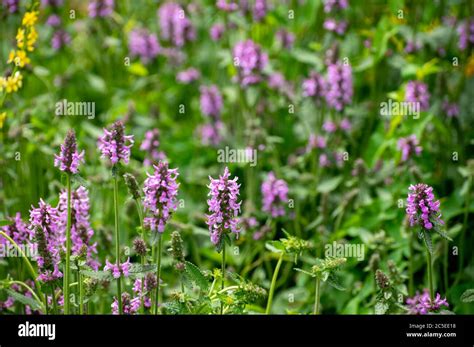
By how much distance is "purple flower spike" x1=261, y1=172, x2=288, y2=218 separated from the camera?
335cm

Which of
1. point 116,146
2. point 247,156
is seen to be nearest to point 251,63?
point 247,156

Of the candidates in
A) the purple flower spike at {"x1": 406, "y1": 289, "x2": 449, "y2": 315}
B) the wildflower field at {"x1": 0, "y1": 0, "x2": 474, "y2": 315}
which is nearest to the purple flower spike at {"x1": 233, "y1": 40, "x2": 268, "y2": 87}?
the wildflower field at {"x1": 0, "y1": 0, "x2": 474, "y2": 315}

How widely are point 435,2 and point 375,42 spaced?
618 mm

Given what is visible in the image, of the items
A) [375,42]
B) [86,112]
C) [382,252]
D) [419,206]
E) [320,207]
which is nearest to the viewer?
[419,206]

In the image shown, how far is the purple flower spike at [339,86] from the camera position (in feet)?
11.7

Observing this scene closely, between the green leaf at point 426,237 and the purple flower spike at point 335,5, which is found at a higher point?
the purple flower spike at point 335,5

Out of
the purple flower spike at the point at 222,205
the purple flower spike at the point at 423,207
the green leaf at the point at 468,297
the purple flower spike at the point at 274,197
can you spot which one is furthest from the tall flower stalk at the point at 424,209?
the purple flower spike at the point at 274,197

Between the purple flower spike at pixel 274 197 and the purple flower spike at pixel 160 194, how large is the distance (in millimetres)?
1014

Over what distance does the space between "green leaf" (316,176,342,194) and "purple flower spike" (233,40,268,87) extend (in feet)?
1.79

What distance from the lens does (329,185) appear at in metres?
3.57

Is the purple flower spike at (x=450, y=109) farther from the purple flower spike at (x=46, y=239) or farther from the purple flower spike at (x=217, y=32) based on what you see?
the purple flower spike at (x=46, y=239)

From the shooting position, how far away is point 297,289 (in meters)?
3.40
